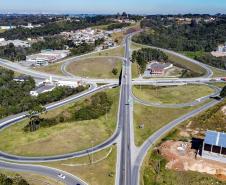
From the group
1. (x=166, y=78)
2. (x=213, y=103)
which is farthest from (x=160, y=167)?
(x=166, y=78)

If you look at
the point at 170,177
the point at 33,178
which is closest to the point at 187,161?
the point at 170,177

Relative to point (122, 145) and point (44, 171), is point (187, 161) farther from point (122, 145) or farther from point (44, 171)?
point (44, 171)

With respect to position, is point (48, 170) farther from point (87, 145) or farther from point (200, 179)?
point (200, 179)

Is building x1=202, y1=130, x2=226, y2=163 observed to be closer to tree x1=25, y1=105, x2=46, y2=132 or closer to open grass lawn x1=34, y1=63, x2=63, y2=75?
tree x1=25, y1=105, x2=46, y2=132

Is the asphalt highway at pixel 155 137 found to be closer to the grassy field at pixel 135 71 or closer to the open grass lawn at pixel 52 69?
the grassy field at pixel 135 71

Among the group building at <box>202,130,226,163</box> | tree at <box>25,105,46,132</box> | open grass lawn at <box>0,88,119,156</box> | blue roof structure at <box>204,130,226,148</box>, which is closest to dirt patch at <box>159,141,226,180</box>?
building at <box>202,130,226,163</box>

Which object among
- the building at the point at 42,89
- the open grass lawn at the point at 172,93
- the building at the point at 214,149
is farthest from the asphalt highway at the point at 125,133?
the building at the point at 42,89
